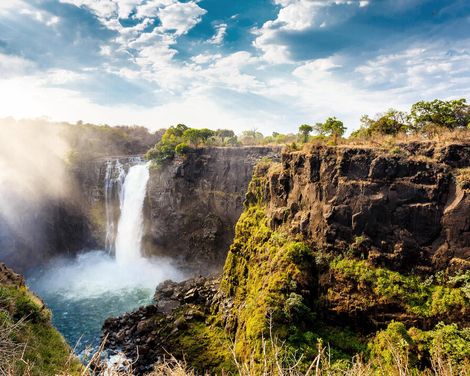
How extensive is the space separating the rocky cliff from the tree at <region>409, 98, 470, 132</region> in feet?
10.6

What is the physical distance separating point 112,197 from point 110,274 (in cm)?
1007

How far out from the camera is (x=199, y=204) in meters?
38.2

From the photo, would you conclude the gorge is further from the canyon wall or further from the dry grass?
the canyon wall

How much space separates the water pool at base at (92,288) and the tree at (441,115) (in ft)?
85.4

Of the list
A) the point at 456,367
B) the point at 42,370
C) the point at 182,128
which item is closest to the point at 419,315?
the point at 456,367

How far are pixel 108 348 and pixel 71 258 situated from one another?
23.2 m

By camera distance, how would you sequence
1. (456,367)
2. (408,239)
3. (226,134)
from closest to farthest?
(456,367)
(408,239)
(226,134)

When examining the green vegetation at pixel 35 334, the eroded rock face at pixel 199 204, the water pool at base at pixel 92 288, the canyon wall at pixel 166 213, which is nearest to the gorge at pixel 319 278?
the water pool at base at pixel 92 288

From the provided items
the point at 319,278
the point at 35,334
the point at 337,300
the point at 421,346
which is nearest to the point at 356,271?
the point at 337,300

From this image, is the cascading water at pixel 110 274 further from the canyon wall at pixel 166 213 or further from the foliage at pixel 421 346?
the foliage at pixel 421 346

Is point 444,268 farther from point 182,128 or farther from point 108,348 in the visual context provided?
→ point 182,128

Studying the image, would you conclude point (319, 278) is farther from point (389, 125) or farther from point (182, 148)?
point (182, 148)

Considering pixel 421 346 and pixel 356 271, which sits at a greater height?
pixel 356 271

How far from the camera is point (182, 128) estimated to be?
4600cm
